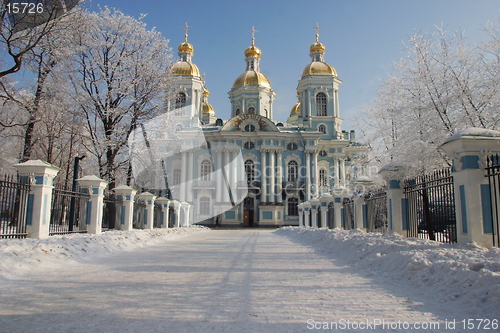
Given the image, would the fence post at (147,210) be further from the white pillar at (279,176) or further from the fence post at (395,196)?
the white pillar at (279,176)

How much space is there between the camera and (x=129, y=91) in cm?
1816

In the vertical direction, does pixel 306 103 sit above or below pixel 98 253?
above

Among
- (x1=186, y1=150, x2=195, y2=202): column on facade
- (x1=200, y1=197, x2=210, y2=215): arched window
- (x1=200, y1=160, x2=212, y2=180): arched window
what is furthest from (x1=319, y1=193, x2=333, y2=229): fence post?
(x1=200, y1=160, x2=212, y2=180): arched window

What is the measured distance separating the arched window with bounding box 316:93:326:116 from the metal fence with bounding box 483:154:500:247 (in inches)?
1567

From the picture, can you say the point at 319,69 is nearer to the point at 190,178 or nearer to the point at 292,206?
the point at 292,206

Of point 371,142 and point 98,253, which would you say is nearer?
point 98,253

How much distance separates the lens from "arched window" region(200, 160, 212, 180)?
43.2m

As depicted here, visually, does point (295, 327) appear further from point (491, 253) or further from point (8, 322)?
point (491, 253)

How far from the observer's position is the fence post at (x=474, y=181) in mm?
6816

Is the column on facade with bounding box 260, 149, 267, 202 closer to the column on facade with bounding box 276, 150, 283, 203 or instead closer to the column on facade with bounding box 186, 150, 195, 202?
the column on facade with bounding box 276, 150, 283, 203

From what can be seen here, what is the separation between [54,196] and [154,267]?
626cm

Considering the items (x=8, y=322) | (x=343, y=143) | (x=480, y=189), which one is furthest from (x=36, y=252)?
(x=343, y=143)

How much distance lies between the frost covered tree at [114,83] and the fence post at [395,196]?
11765mm

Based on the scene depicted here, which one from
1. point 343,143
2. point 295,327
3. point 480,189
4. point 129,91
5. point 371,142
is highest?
point 343,143
